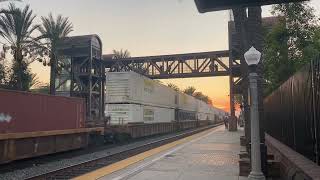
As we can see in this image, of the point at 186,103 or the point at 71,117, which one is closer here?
the point at 71,117

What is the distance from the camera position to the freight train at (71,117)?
1459cm

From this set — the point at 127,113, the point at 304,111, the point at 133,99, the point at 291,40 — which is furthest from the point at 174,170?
the point at 291,40

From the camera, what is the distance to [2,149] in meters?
13.8

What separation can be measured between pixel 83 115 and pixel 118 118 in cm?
518

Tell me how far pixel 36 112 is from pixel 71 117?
3.33m

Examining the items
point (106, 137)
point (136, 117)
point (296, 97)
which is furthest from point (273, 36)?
point (296, 97)

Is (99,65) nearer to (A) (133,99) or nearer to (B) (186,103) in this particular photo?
(B) (186,103)

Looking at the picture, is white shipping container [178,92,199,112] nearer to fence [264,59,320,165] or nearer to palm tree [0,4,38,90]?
palm tree [0,4,38,90]

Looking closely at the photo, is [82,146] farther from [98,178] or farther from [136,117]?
[98,178]

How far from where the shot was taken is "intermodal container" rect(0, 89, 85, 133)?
47.1ft

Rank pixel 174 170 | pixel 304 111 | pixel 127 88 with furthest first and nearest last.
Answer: pixel 127 88 < pixel 174 170 < pixel 304 111

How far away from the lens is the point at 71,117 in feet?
63.8

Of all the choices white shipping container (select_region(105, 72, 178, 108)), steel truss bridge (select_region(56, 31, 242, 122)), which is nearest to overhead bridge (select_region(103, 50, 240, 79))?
steel truss bridge (select_region(56, 31, 242, 122))

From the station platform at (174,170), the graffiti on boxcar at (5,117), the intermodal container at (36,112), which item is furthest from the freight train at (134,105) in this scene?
the graffiti on boxcar at (5,117)
